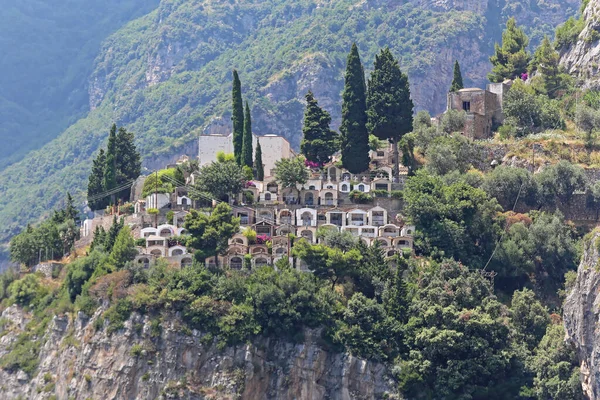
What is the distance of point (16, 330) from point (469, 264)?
3209cm

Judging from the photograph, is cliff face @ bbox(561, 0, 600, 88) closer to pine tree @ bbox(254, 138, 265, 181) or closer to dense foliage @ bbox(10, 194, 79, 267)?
pine tree @ bbox(254, 138, 265, 181)

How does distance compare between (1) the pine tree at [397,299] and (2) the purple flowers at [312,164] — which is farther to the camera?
(2) the purple flowers at [312,164]

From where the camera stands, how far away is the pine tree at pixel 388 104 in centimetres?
9919

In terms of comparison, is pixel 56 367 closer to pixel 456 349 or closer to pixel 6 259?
pixel 456 349

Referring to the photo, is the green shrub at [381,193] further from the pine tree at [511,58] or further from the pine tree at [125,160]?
the pine tree at [511,58]

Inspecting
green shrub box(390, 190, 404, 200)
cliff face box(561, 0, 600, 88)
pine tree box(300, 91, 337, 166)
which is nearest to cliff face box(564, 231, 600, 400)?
green shrub box(390, 190, 404, 200)

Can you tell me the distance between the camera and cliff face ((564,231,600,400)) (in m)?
75.7

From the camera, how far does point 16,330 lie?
9544 centimetres

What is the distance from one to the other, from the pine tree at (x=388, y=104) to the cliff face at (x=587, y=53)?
59.0 feet

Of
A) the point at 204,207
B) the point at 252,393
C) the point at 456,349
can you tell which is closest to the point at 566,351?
the point at 456,349

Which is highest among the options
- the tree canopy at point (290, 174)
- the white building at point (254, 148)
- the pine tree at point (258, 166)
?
the white building at point (254, 148)

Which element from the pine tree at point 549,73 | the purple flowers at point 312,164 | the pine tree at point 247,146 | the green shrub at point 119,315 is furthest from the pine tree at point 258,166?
the pine tree at point 549,73

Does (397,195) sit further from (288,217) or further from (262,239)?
(262,239)

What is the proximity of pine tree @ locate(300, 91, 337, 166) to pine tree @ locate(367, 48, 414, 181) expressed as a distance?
5816 mm
